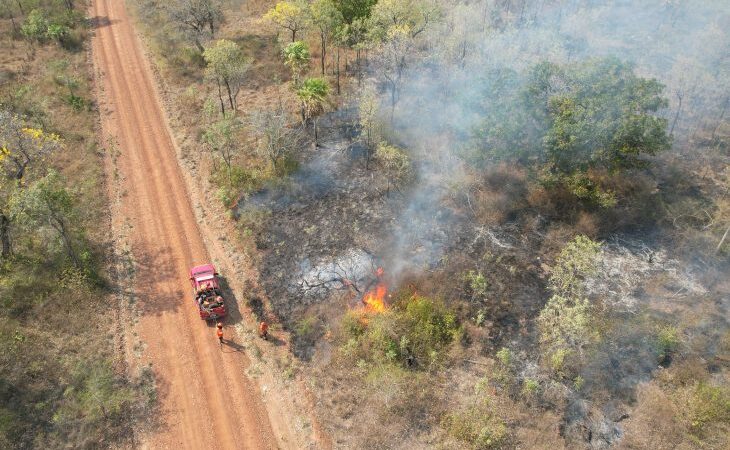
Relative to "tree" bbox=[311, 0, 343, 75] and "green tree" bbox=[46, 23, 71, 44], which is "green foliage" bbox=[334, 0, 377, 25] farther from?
"green tree" bbox=[46, 23, 71, 44]

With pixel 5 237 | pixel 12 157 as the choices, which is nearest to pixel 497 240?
pixel 5 237

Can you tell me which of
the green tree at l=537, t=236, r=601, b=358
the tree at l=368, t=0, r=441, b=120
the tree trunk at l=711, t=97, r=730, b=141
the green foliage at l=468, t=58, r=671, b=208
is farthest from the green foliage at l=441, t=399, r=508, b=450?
the tree trunk at l=711, t=97, r=730, b=141

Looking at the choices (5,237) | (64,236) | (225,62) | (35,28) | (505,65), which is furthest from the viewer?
(35,28)

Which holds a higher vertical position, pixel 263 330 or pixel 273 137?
pixel 273 137

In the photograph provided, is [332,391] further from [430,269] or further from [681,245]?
[681,245]

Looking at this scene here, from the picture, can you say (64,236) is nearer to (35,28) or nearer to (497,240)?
(497,240)

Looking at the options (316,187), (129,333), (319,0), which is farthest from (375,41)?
(129,333)

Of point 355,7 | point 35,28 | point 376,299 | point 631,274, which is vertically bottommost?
point 376,299
